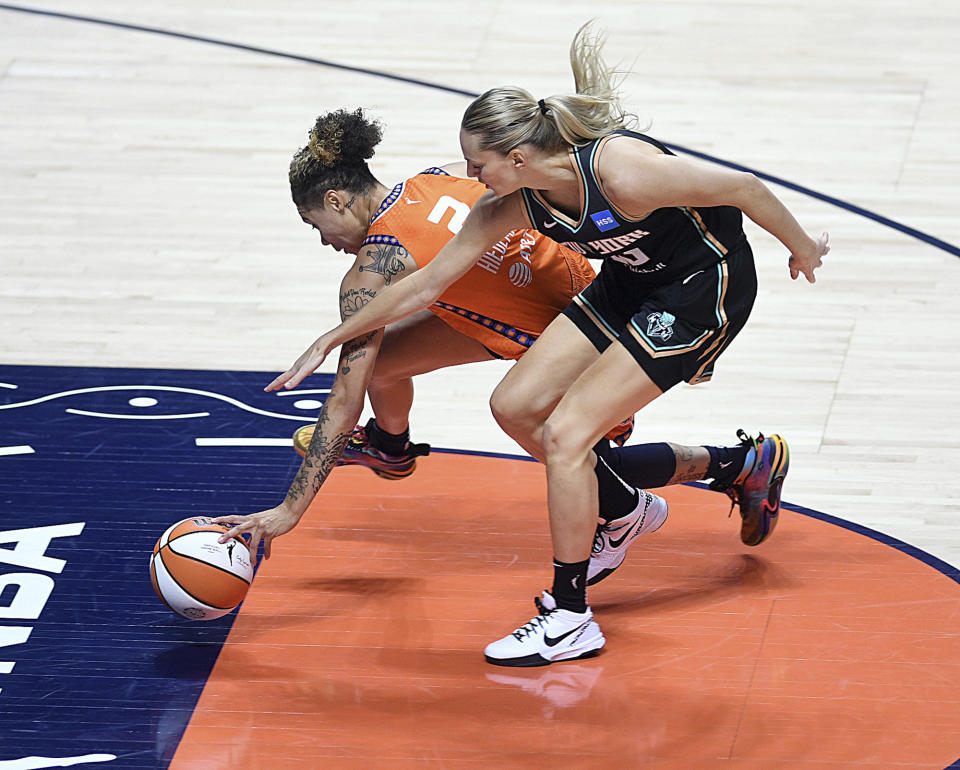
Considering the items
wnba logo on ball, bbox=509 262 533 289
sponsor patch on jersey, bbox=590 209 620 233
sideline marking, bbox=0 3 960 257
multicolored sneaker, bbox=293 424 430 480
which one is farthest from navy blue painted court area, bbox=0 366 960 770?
sideline marking, bbox=0 3 960 257

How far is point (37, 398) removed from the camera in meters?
5.46

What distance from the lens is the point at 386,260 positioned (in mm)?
4129

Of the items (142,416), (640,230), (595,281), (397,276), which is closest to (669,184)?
(640,230)

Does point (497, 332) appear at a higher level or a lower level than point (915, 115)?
higher

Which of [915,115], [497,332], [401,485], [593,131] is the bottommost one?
[915,115]

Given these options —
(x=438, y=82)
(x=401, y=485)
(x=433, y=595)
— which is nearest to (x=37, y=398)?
(x=401, y=485)

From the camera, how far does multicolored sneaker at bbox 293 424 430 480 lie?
4.72 metres

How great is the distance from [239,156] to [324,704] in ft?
14.6

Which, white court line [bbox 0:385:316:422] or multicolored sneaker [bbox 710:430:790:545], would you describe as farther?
white court line [bbox 0:385:316:422]

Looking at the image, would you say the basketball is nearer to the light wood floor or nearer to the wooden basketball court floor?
the wooden basketball court floor

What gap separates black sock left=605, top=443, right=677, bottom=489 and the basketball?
1164 mm

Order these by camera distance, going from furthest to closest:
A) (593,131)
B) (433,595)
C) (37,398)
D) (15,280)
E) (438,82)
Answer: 1. (438,82)
2. (15,280)
3. (37,398)
4. (433,595)
5. (593,131)

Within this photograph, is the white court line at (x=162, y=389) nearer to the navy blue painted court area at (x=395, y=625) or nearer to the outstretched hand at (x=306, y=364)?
the navy blue painted court area at (x=395, y=625)

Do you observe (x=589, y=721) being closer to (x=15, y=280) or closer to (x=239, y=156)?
(x=15, y=280)
